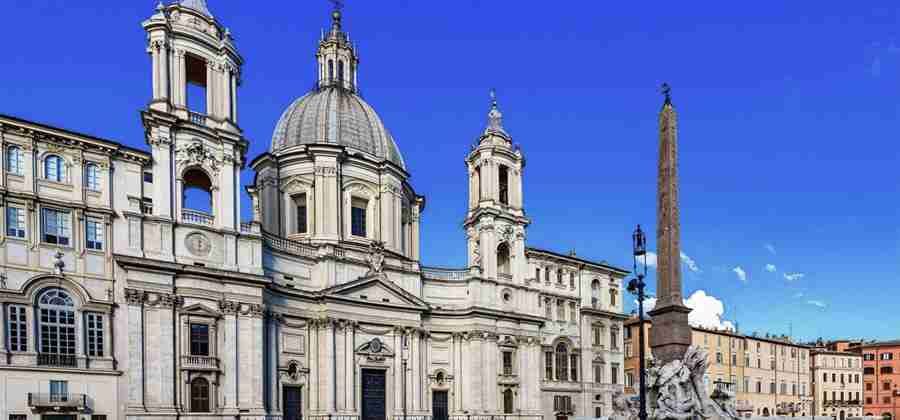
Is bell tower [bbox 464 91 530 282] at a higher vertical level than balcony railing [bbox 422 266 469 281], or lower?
higher

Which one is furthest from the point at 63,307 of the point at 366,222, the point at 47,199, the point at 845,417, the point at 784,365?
the point at 845,417

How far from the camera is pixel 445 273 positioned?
5044 cm

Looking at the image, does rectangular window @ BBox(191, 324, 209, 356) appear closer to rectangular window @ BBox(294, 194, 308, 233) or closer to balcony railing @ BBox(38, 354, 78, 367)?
balcony railing @ BBox(38, 354, 78, 367)

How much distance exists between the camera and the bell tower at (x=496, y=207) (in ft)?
168

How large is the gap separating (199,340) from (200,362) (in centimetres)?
116

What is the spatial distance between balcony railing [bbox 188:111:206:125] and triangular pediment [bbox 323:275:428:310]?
12592 mm

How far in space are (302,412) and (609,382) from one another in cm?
2677

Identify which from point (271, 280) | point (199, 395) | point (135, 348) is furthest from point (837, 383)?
point (135, 348)

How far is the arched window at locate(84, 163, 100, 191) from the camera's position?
105ft

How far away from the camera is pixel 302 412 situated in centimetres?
4112

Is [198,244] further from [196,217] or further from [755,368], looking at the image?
[755,368]

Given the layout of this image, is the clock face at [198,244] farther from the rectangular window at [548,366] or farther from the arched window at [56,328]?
the rectangular window at [548,366]

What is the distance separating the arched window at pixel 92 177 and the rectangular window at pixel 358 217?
18901mm

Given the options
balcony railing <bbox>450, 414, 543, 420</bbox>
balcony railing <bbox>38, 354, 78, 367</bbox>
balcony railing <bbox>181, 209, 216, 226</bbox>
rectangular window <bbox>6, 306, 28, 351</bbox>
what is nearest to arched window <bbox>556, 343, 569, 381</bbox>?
balcony railing <bbox>450, 414, 543, 420</bbox>
